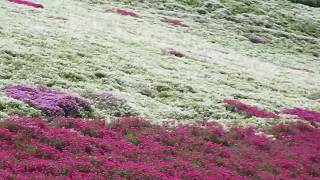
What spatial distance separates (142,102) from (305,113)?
42.4 feet

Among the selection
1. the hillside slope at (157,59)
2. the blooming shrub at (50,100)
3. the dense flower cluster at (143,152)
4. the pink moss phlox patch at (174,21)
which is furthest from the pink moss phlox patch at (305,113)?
the pink moss phlox patch at (174,21)

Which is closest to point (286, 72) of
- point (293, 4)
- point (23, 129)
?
point (23, 129)

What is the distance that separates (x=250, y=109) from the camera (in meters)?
34.8

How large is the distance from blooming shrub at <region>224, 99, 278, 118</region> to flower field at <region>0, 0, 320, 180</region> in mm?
93

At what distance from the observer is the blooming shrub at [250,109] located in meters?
34.0

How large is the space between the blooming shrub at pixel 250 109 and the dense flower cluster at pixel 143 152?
4955mm

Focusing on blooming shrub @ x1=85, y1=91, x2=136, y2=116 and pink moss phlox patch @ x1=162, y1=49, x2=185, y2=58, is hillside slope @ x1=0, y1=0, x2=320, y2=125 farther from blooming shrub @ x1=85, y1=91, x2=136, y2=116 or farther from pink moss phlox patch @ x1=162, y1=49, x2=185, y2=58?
pink moss phlox patch @ x1=162, y1=49, x2=185, y2=58

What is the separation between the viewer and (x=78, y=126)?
24141 millimetres

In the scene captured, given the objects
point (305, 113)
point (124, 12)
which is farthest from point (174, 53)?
point (124, 12)

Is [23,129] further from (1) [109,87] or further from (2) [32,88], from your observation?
(1) [109,87]

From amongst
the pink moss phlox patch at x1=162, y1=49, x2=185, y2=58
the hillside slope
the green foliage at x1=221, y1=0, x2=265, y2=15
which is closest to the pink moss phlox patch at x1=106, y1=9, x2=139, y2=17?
the hillside slope

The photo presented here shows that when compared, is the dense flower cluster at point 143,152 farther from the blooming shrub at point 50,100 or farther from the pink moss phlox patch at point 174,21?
the pink moss phlox patch at point 174,21

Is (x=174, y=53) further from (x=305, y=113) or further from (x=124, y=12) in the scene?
(x=124, y=12)

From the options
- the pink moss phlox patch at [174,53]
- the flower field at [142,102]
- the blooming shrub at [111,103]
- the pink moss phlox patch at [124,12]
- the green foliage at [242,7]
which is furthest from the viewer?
the green foliage at [242,7]
